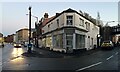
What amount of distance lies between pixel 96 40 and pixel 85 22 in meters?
16.4

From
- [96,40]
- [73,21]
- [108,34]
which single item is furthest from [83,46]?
[108,34]

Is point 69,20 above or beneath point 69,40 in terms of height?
above

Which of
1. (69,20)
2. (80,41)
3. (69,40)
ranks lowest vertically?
(80,41)

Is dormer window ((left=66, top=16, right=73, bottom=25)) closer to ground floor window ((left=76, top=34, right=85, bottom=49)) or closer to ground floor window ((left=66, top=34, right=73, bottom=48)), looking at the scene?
A: ground floor window ((left=66, top=34, right=73, bottom=48))

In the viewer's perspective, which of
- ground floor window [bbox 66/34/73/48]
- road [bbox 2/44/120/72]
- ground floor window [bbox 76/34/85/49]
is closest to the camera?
road [bbox 2/44/120/72]

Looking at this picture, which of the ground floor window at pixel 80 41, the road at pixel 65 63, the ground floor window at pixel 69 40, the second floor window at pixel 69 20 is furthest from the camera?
the ground floor window at pixel 80 41

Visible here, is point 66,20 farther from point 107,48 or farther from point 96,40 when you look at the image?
point 96,40

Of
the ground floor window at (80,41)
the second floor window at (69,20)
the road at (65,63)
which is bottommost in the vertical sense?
the road at (65,63)

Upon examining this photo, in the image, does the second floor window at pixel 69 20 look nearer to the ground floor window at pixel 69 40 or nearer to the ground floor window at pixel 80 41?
the ground floor window at pixel 69 40

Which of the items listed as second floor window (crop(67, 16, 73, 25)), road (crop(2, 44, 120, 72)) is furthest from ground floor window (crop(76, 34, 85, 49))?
road (crop(2, 44, 120, 72))

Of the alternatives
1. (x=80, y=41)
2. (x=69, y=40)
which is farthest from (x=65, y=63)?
(x=80, y=41)

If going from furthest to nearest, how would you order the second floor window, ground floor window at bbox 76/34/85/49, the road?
ground floor window at bbox 76/34/85/49 → the second floor window → the road

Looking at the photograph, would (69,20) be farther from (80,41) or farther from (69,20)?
(80,41)

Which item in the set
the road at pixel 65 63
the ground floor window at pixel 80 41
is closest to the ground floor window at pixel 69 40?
the ground floor window at pixel 80 41
